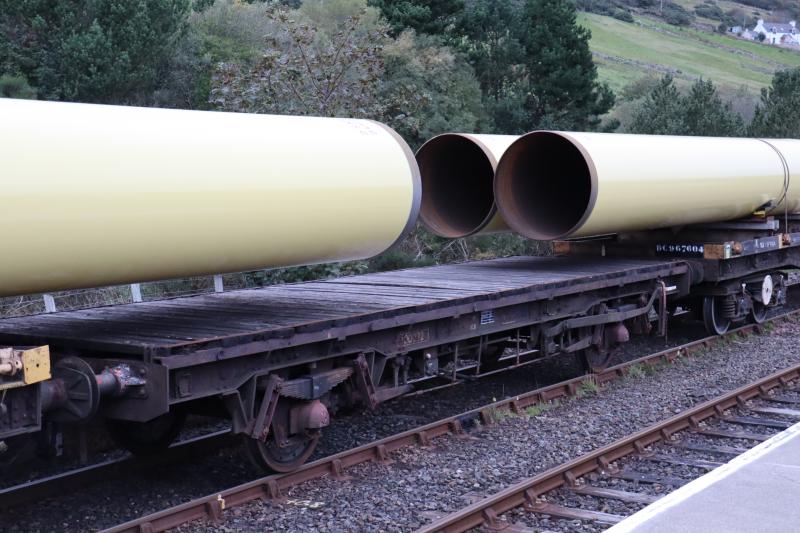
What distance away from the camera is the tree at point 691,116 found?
2956 centimetres

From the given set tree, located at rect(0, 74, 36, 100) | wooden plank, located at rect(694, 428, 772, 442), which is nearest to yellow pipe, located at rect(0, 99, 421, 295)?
wooden plank, located at rect(694, 428, 772, 442)

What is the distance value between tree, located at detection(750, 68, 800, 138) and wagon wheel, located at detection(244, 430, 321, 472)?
26847 millimetres

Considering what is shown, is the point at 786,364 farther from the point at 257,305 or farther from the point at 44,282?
the point at 44,282

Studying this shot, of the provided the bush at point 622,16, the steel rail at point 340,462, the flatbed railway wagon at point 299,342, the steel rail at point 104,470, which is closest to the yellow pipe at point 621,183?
the flatbed railway wagon at point 299,342

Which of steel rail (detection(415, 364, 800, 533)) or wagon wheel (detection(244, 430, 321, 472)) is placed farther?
wagon wheel (detection(244, 430, 321, 472))

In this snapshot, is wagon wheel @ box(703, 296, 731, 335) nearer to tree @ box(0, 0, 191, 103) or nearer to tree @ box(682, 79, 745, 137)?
tree @ box(0, 0, 191, 103)

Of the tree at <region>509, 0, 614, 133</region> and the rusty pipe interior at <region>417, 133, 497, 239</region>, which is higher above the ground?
the tree at <region>509, 0, 614, 133</region>

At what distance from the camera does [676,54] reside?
9456cm

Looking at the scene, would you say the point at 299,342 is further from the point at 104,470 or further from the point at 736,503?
the point at 736,503

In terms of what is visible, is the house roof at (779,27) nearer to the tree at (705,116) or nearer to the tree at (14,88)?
the tree at (705,116)

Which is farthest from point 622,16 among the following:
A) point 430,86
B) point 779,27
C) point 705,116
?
point 430,86

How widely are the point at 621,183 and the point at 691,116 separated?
20.8 m

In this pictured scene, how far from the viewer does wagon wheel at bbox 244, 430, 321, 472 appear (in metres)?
7.19

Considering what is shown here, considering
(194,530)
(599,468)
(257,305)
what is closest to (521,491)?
(599,468)
